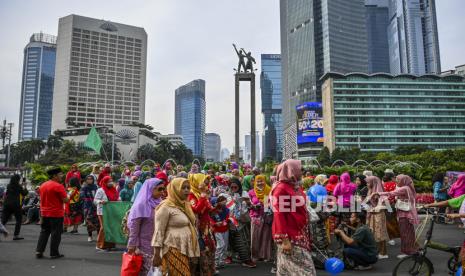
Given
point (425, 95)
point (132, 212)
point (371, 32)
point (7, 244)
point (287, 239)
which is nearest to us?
point (287, 239)

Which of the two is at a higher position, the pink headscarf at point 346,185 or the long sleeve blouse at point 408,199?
the pink headscarf at point 346,185

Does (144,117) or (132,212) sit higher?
(144,117)

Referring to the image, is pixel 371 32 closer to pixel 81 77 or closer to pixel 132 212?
pixel 81 77

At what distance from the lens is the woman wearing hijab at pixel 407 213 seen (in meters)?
6.09

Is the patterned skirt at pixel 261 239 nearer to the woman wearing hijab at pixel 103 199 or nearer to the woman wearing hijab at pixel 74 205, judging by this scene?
the woman wearing hijab at pixel 103 199

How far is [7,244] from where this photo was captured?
25.3ft

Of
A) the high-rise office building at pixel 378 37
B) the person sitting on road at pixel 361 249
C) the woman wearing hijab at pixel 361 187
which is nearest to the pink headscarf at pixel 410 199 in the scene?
the person sitting on road at pixel 361 249

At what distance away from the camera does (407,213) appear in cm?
612

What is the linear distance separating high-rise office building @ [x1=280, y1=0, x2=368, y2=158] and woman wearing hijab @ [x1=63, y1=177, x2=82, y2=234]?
359 feet

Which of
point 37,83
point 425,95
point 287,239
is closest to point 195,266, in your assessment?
point 287,239

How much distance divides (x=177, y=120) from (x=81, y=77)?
89.9 m

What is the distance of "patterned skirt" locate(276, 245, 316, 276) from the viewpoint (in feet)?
10.6

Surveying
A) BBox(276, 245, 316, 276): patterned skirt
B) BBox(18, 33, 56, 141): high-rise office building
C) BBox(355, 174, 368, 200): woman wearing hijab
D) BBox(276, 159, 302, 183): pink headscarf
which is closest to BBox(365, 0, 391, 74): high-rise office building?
BBox(18, 33, 56, 141): high-rise office building

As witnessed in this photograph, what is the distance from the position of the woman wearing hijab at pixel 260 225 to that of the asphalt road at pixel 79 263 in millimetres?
243
